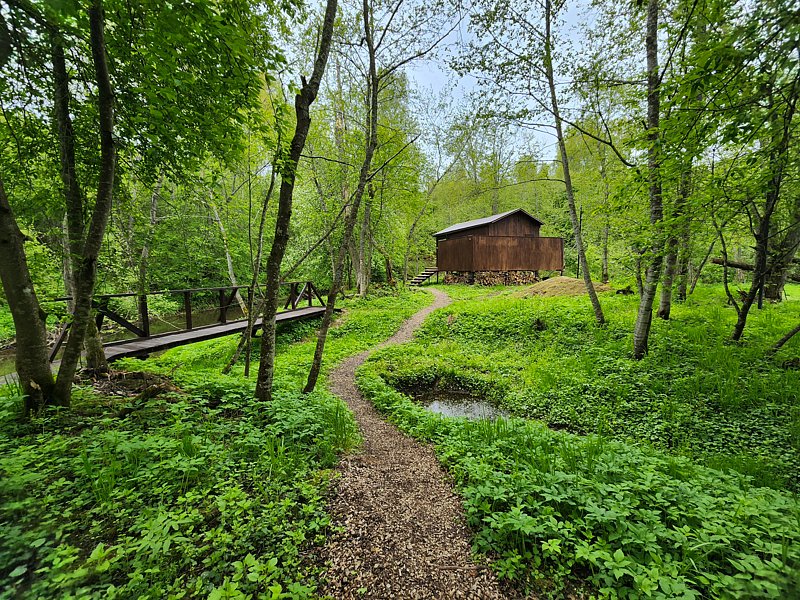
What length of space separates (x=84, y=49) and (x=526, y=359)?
8919 mm

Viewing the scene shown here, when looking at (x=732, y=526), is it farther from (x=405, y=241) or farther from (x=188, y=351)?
(x=405, y=241)

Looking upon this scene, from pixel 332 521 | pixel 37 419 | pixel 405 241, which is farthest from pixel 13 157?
pixel 405 241

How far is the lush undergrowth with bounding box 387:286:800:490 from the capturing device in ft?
13.0

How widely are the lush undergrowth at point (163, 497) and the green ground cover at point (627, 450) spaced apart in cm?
145

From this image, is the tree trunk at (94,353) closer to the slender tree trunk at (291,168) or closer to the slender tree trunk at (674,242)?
the slender tree trunk at (291,168)

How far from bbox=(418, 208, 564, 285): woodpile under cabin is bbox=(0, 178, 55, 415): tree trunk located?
17.5m

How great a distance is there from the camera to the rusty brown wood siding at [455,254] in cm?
1855

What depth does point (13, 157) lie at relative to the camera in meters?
3.41

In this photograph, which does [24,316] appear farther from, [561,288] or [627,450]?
[561,288]

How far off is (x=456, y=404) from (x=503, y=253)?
14498 mm

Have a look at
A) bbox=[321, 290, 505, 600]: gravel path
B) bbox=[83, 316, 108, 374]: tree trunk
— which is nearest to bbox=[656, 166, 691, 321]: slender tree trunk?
bbox=[321, 290, 505, 600]: gravel path

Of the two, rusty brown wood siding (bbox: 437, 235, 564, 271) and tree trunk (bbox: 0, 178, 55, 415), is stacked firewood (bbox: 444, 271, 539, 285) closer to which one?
rusty brown wood siding (bbox: 437, 235, 564, 271)

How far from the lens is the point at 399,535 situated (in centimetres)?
241

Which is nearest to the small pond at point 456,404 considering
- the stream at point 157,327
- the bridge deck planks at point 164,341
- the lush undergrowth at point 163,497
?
the lush undergrowth at point 163,497
